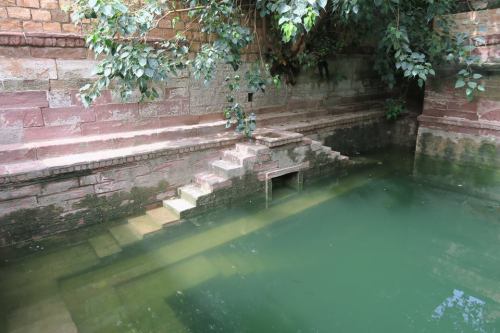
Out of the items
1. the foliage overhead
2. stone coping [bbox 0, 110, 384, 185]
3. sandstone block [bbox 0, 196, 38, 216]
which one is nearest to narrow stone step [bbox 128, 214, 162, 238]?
stone coping [bbox 0, 110, 384, 185]

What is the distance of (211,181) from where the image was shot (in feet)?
15.6

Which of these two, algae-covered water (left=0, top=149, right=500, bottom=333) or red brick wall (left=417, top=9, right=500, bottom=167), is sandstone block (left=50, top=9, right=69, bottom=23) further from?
red brick wall (left=417, top=9, right=500, bottom=167)

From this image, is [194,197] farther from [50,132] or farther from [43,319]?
[43,319]

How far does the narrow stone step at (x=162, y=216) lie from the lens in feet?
14.4

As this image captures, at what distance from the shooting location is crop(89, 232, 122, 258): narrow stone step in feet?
12.5

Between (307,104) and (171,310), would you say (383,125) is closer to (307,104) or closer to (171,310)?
(307,104)

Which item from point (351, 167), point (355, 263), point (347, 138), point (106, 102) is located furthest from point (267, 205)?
point (347, 138)

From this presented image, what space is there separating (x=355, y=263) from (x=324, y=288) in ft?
1.96

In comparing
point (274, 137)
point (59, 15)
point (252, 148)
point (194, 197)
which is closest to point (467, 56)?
point (274, 137)

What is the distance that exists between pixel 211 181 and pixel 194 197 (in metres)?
0.31

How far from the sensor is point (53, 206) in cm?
397

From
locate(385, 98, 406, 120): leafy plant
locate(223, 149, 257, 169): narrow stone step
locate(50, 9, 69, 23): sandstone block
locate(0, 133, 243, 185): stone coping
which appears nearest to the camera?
locate(0, 133, 243, 185): stone coping

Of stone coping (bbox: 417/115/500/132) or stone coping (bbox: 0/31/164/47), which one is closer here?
stone coping (bbox: 0/31/164/47)

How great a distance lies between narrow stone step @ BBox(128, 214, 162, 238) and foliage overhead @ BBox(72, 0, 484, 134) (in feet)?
4.80
